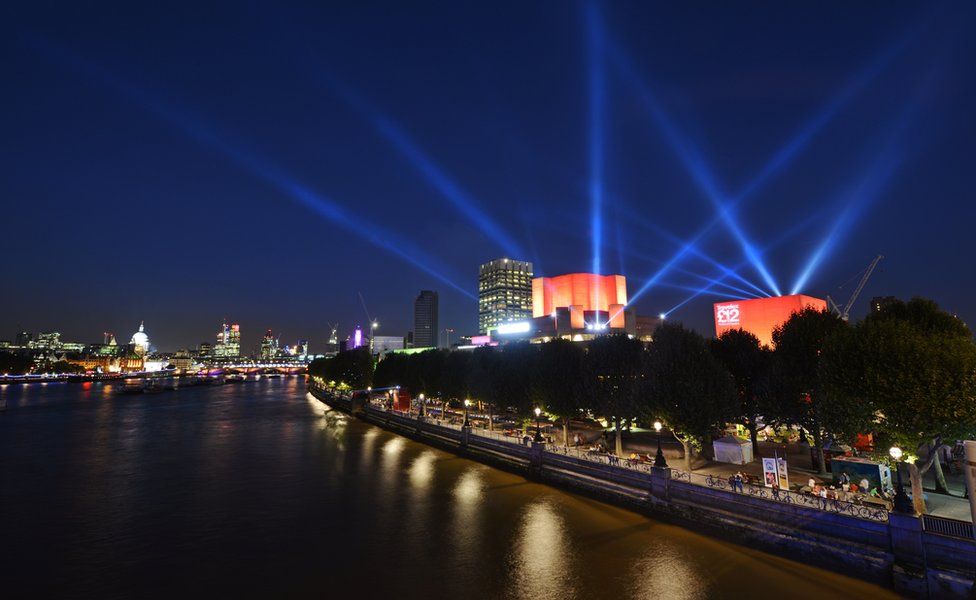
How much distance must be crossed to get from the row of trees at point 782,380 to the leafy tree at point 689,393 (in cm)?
8

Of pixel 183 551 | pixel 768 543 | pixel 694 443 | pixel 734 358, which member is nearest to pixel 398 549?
pixel 183 551

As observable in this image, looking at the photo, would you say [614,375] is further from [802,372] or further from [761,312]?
[761,312]

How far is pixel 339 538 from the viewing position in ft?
93.6

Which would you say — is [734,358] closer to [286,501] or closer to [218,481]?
[286,501]

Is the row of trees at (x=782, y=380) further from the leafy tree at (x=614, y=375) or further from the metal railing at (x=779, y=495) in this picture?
the metal railing at (x=779, y=495)

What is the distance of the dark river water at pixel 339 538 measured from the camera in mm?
21906

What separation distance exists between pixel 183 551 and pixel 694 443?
35.3 meters

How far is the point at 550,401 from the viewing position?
51.3m

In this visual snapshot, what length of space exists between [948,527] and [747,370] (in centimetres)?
2829

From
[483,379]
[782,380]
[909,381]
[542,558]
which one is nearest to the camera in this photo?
[542,558]

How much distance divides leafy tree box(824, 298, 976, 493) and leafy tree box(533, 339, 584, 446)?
78.5 ft

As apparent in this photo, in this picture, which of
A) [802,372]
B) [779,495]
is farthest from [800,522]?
[802,372]

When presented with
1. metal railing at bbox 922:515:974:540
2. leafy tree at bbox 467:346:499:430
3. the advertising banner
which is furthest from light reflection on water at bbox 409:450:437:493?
Result: metal railing at bbox 922:515:974:540

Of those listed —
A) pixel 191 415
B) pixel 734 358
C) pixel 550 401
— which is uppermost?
pixel 734 358
